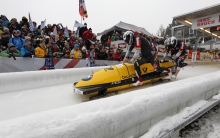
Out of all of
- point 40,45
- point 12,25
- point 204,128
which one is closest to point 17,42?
point 40,45

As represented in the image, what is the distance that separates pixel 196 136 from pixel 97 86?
1672 mm

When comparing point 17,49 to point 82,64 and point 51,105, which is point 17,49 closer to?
point 82,64

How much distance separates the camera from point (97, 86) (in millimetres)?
2932

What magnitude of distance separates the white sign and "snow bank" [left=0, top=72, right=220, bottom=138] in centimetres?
826

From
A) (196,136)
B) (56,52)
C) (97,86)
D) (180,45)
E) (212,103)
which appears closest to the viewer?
(196,136)

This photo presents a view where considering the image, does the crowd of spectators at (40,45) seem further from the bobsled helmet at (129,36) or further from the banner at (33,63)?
the bobsled helmet at (129,36)

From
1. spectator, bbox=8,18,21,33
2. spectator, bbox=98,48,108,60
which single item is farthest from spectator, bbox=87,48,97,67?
spectator, bbox=8,18,21,33

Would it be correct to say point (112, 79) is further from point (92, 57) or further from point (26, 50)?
point (92, 57)

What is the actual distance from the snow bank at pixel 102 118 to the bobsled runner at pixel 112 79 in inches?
52.6

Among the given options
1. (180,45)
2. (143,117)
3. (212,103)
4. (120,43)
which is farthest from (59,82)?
(120,43)

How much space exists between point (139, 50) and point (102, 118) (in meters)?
2.74

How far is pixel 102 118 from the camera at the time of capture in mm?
1195

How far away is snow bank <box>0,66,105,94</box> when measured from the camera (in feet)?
10.5

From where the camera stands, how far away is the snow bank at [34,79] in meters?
3.20
